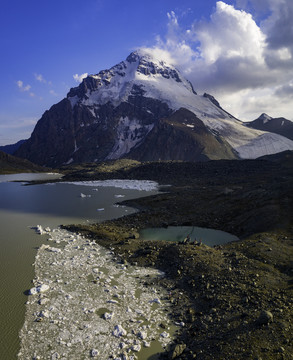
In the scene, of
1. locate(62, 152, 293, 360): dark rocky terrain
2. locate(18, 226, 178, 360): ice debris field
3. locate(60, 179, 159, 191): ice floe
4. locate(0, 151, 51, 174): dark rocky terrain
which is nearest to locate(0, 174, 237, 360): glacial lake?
locate(18, 226, 178, 360): ice debris field

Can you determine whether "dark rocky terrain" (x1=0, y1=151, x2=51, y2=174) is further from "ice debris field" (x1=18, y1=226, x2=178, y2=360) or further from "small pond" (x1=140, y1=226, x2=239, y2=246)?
"ice debris field" (x1=18, y1=226, x2=178, y2=360)

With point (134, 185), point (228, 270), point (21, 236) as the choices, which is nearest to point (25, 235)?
point (21, 236)

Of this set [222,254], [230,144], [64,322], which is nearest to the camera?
[64,322]

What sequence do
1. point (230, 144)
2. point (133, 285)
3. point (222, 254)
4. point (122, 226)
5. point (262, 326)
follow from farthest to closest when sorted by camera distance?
point (230, 144) < point (122, 226) < point (222, 254) < point (133, 285) < point (262, 326)

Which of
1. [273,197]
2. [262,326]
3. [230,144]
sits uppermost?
[230,144]

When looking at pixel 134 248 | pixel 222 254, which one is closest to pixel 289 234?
pixel 222 254

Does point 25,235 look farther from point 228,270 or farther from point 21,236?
point 228,270

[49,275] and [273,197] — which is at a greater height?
[273,197]

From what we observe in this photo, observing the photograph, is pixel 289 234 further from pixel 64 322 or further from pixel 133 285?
pixel 64 322
